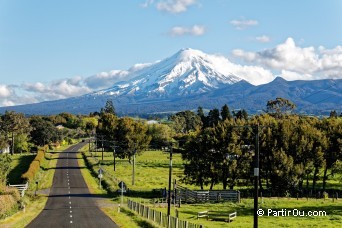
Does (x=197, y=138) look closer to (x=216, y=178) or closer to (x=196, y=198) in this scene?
(x=216, y=178)

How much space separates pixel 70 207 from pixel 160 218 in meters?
21.0

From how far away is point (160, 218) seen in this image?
4284cm

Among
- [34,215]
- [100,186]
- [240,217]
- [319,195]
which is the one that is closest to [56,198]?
[100,186]

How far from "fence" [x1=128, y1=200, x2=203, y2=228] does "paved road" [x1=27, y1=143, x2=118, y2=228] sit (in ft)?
11.9

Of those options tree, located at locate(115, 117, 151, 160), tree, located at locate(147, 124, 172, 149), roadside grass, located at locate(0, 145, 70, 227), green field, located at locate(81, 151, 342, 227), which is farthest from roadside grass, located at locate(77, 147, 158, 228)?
tree, located at locate(147, 124, 172, 149)

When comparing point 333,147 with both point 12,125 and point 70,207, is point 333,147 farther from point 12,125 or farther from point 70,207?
point 12,125

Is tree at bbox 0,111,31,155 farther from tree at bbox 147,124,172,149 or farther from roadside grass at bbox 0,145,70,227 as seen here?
tree at bbox 147,124,172,149

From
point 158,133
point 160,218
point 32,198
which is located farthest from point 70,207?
point 158,133

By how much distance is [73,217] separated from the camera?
50125 millimetres

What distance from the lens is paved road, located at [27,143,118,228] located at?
45469 millimetres

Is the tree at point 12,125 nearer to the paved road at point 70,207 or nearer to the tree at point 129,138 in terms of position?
the tree at point 129,138

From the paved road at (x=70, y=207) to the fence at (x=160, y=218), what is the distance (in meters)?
3.63

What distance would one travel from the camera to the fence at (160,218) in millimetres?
36088

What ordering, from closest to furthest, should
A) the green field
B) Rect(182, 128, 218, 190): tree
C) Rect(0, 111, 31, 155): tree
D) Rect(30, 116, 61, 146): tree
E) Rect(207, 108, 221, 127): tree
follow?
1. the green field
2. Rect(182, 128, 218, 190): tree
3. Rect(0, 111, 31, 155): tree
4. Rect(30, 116, 61, 146): tree
5. Rect(207, 108, 221, 127): tree
